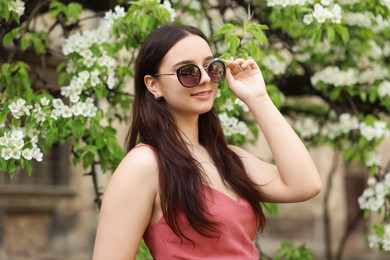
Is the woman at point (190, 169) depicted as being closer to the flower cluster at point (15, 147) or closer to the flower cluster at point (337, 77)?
the flower cluster at point (15, 147)

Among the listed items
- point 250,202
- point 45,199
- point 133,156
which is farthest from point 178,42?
point 45,199

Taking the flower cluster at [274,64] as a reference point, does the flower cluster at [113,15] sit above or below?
above

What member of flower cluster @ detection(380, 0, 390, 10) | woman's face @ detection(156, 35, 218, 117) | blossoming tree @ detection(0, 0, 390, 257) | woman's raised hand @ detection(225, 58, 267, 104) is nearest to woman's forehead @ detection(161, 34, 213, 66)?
woman's face @ detection(156, 35, 218, 117)

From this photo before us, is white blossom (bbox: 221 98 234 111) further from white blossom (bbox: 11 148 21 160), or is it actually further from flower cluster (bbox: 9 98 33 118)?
white blossom (bbox: 11 148 21 160)

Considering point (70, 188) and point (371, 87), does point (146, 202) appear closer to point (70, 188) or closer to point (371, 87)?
point (371, 87)

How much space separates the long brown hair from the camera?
2.45 metres

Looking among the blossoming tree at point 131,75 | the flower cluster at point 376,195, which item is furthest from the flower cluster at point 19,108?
the flower cluster at point 376,195

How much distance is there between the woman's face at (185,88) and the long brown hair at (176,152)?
3 cm

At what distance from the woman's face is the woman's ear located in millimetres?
22

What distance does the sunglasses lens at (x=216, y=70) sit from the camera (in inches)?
103

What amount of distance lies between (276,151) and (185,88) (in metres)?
0.38

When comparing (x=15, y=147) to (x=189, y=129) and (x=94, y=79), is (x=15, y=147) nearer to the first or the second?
(x=94, y=79)

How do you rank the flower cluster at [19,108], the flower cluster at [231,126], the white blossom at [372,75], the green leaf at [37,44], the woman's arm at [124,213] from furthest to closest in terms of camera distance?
the white blossom at [372,75], the green leaf at [37,44], the flower cluster at [231,126], the flower cluster at [19,108], the woman's arm at [124,213]

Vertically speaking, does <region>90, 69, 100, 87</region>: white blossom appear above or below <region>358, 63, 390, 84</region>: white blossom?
above
